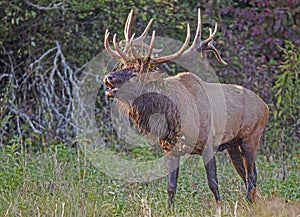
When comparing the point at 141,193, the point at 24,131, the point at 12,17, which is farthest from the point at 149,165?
the point at 12,17

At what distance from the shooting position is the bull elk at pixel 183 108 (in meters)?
5.50

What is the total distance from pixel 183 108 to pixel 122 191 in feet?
3.63

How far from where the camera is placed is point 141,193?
6.24 meters

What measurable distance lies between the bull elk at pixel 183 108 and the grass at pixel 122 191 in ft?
0.93

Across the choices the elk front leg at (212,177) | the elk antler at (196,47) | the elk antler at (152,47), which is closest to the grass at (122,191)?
the elk front leg at (212,177)

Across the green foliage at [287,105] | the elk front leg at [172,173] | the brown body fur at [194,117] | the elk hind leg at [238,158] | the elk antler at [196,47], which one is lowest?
the green foliage at [287,105]

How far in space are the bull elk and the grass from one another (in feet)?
0.93

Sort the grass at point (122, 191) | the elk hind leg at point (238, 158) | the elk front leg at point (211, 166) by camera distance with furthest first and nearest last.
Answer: the elk hind leg at point (238, 158)
the elk front leg at point (211, 166)
the grass at point (122, 191)

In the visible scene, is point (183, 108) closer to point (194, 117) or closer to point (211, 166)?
point (194, 117)

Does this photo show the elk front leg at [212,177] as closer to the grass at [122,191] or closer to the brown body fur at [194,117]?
the brown body fur at [194,117]

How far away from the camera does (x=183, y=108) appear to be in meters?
5.77

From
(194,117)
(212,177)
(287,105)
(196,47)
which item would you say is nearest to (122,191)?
(212,177)

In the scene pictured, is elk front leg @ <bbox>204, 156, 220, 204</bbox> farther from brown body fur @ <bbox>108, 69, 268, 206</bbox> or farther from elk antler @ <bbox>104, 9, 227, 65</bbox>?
elk antler @ <bbox>104, 9, 227, 65</bbox>

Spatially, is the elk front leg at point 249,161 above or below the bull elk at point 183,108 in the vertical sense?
below
